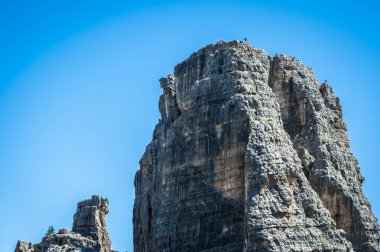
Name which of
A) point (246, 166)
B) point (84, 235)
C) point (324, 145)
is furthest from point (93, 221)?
point (246, 166)

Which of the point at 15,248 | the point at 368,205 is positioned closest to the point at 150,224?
the point at 15,248

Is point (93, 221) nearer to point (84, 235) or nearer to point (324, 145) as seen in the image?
point (84, 235)

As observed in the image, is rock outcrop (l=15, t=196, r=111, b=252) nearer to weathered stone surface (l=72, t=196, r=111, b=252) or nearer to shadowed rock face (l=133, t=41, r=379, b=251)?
weathered stone surface (l=72, t=196, r=111, b=252)

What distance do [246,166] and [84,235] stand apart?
3251cm

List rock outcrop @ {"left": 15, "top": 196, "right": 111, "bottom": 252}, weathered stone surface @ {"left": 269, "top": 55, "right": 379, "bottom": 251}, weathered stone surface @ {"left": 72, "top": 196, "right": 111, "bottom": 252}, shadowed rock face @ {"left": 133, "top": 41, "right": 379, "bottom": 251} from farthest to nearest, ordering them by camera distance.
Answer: weathered stone surface @ {"left": 72, "top": 196, "right": 111, "bottom": 252} < rock outcrop @ {"left": 15, "top": 196, "right": 111, "bottom": 252} < weathered stone surface @ {"left": 269, "top": 55, "right": 379, "bottom": 251} < shadowed rock face @ {"left": 133, "top": 41, "right": 379, "bottom": 251}

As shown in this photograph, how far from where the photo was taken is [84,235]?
133625mm

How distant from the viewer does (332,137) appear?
429 feet

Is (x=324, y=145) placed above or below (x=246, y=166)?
above

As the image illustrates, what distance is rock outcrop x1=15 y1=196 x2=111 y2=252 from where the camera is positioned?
124438 mm

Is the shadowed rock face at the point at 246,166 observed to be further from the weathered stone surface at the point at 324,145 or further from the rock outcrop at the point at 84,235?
the rock outcrop at the point at 84,235

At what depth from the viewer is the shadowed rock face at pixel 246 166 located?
106 m

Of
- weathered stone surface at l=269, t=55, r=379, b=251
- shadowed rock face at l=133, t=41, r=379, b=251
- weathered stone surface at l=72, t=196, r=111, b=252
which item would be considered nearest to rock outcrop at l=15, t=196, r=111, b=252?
weathered stone surface at l=72, t=196, r=111, b=252

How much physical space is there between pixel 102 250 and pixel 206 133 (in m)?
22.2

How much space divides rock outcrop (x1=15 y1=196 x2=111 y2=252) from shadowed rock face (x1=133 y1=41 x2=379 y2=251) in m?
5.43
